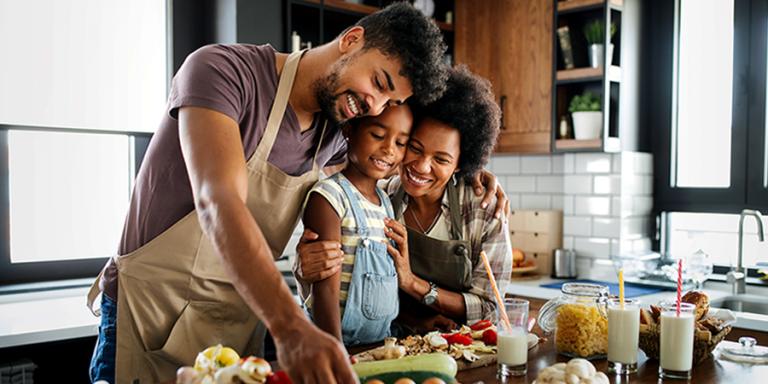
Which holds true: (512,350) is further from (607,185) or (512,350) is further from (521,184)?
(521,184)

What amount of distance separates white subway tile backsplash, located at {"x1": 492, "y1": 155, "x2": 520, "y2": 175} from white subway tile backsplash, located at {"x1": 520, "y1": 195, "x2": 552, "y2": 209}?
0.61 feet

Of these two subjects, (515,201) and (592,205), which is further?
(515,201)

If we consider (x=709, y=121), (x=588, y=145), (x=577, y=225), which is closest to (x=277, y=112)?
(x=588, y=145)

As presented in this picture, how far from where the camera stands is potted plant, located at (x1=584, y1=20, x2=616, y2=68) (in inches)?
154

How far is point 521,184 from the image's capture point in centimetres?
464

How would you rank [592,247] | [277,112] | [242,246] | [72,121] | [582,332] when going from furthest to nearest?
[592,247] < [72,121] < [277,112] < [582,332] < [242,246]

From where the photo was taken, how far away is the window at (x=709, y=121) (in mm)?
3844

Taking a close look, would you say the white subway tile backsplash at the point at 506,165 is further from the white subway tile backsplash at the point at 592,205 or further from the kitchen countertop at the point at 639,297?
the kitchen countertop at the point at 639,297

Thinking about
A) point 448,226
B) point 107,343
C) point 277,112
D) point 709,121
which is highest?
point 709,121

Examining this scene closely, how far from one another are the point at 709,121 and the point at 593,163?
69 cm

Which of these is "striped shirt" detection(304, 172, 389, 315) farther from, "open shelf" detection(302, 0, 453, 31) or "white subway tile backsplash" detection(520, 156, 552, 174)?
"white subway tile backsplash" detection(520, 156, 552, 174)

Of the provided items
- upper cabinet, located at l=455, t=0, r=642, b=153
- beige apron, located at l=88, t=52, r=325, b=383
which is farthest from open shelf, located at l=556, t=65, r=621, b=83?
beige apron, located at l=88, t=52, r=325, b=383

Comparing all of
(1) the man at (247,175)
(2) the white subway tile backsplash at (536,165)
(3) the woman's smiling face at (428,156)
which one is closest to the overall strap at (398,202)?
(3) the woman's smiling face at (428,156)

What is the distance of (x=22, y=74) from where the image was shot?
3336 mm
